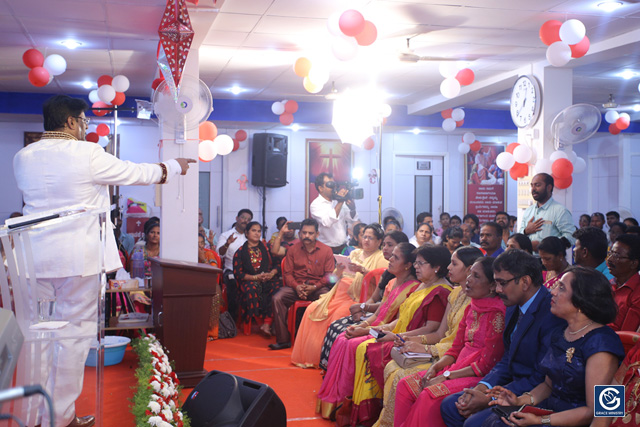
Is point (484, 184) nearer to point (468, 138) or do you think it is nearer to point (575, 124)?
point (468, 138)

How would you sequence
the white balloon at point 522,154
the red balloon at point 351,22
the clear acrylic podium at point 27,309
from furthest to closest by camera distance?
1. the white balloon at point 522,154
2. the red balloon at point 351,22
3. the clear acrylic podium at point 27,309

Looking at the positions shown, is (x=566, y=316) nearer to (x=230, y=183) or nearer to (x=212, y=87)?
(x=212, y=87)

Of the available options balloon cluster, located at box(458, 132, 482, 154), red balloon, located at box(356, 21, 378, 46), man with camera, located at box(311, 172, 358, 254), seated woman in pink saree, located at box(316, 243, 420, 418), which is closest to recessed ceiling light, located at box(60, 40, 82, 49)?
man with camera, located at box(311, 172, 358, 254)

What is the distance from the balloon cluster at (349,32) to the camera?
434 centimetres

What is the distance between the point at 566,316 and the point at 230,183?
323 inches

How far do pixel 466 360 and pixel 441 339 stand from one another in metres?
0.40

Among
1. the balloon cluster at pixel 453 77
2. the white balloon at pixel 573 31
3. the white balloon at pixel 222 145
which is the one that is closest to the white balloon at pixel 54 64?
the white balloon at pixel 222 145

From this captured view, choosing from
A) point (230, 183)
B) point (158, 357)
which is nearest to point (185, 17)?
point (158, 357)

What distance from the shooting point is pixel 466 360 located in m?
2.95

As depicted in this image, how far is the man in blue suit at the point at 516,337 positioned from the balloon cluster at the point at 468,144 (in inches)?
314

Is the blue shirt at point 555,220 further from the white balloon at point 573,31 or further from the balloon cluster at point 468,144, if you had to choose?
the balloon cluster at point 468,144

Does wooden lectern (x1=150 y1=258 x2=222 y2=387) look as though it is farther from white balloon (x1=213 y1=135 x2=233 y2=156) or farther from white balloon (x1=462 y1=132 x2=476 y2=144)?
white balloon (x1=462 y1=132 x2=476 y2=144)

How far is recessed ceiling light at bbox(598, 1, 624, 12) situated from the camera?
15.1 ft

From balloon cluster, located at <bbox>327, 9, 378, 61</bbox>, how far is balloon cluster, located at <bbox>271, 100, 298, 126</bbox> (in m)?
3.68
